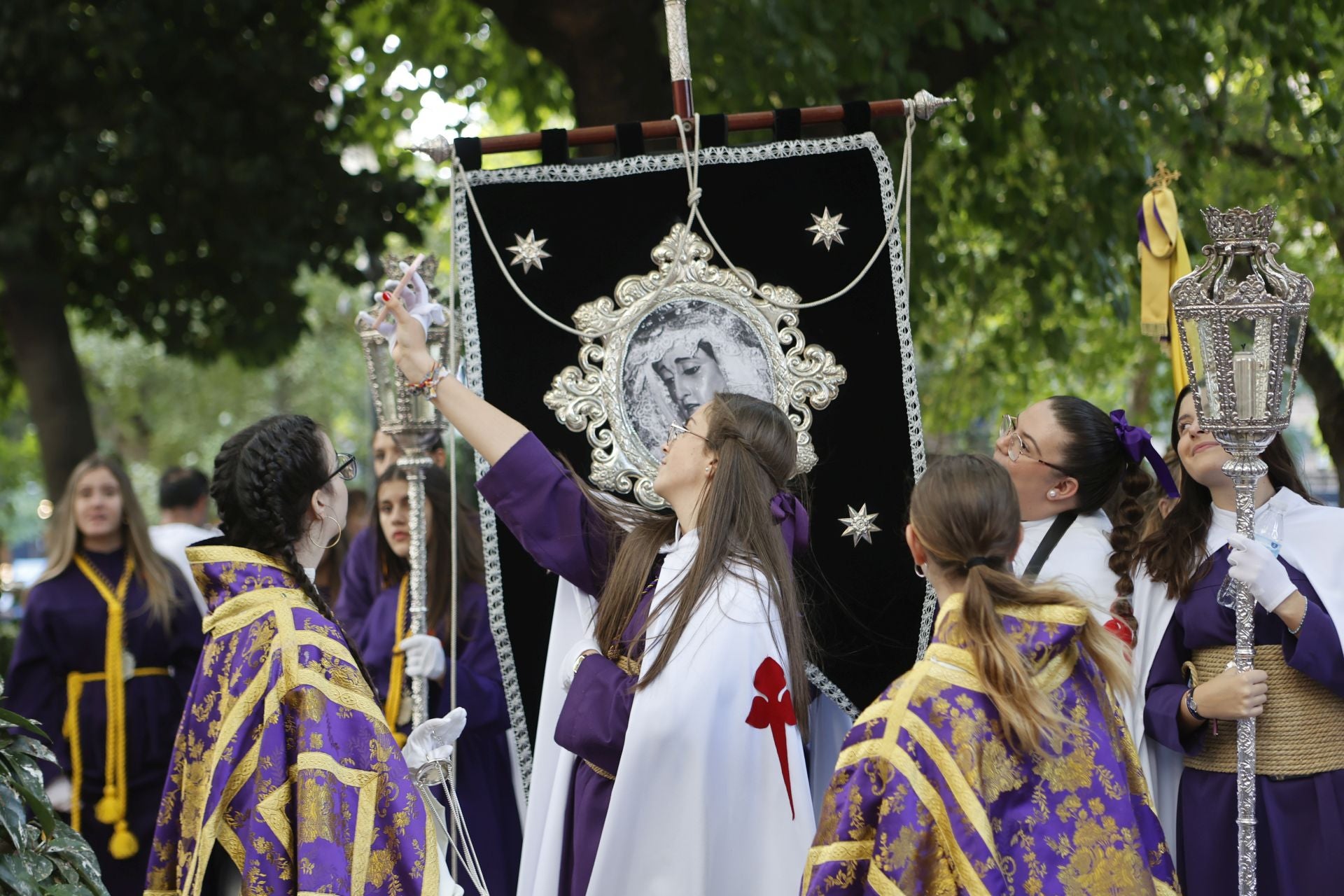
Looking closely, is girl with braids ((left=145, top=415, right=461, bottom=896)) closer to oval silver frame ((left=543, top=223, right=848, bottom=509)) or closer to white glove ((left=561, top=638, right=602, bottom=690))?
white glove ((left=561, top=638, right=602, bottom=690))

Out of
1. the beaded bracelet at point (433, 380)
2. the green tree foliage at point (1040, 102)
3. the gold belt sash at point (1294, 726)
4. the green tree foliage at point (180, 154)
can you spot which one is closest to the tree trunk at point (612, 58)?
the green tree foliage at point (1040, 102)

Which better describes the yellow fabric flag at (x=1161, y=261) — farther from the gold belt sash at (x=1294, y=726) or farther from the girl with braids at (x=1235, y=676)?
the gold belt sash at (x=1294, y=726)

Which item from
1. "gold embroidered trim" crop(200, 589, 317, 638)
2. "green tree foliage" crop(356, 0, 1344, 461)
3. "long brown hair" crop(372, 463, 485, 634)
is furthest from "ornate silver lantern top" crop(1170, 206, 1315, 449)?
"green tree foliage" crop(356, 0, 1344, 461)

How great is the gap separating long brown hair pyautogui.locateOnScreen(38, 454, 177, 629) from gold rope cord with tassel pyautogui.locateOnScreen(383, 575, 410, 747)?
107cm

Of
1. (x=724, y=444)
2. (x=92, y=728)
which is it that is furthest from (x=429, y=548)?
(x=724, y=444)

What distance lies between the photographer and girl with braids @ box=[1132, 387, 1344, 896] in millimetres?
3348

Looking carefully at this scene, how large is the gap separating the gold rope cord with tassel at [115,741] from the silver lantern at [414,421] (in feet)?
5.16

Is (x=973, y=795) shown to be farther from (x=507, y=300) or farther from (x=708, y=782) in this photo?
(x=507, y=300)

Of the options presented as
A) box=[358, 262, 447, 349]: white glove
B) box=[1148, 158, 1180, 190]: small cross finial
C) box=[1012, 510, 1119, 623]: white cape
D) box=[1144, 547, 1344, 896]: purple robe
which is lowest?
box=[1144, 547, 1344, 896]: purple robe

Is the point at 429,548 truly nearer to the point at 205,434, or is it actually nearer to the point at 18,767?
the point at 18,767

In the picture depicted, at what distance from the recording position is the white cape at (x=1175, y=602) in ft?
11.5

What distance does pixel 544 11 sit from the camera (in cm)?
709

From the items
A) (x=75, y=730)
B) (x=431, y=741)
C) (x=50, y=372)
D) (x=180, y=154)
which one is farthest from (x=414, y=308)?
(x=50, y=372)

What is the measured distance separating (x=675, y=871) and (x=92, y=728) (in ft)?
9.66
